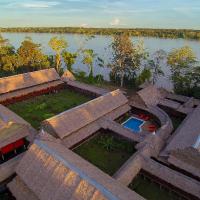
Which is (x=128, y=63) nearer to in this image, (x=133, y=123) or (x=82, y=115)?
(x=133, y=123)

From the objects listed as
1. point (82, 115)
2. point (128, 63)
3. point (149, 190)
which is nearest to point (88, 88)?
point (128, 63)

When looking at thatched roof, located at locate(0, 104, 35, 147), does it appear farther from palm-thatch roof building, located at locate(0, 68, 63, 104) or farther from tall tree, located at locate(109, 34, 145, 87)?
tall tree, located at locate(109, 34, 145, 87)

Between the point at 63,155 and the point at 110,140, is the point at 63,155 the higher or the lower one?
the higher one

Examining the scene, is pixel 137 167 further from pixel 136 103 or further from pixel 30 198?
pixel 136 103

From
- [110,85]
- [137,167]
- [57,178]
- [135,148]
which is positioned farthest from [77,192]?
[110,85]

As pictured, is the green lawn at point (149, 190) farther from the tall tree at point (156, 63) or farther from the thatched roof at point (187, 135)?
the tall tree at point (156, 63)

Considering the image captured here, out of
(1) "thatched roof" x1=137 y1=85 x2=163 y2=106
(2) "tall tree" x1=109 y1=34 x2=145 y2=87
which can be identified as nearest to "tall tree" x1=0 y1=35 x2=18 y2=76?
(2) "tall tree" x1=109 y1=34 x2=145 y2=87
